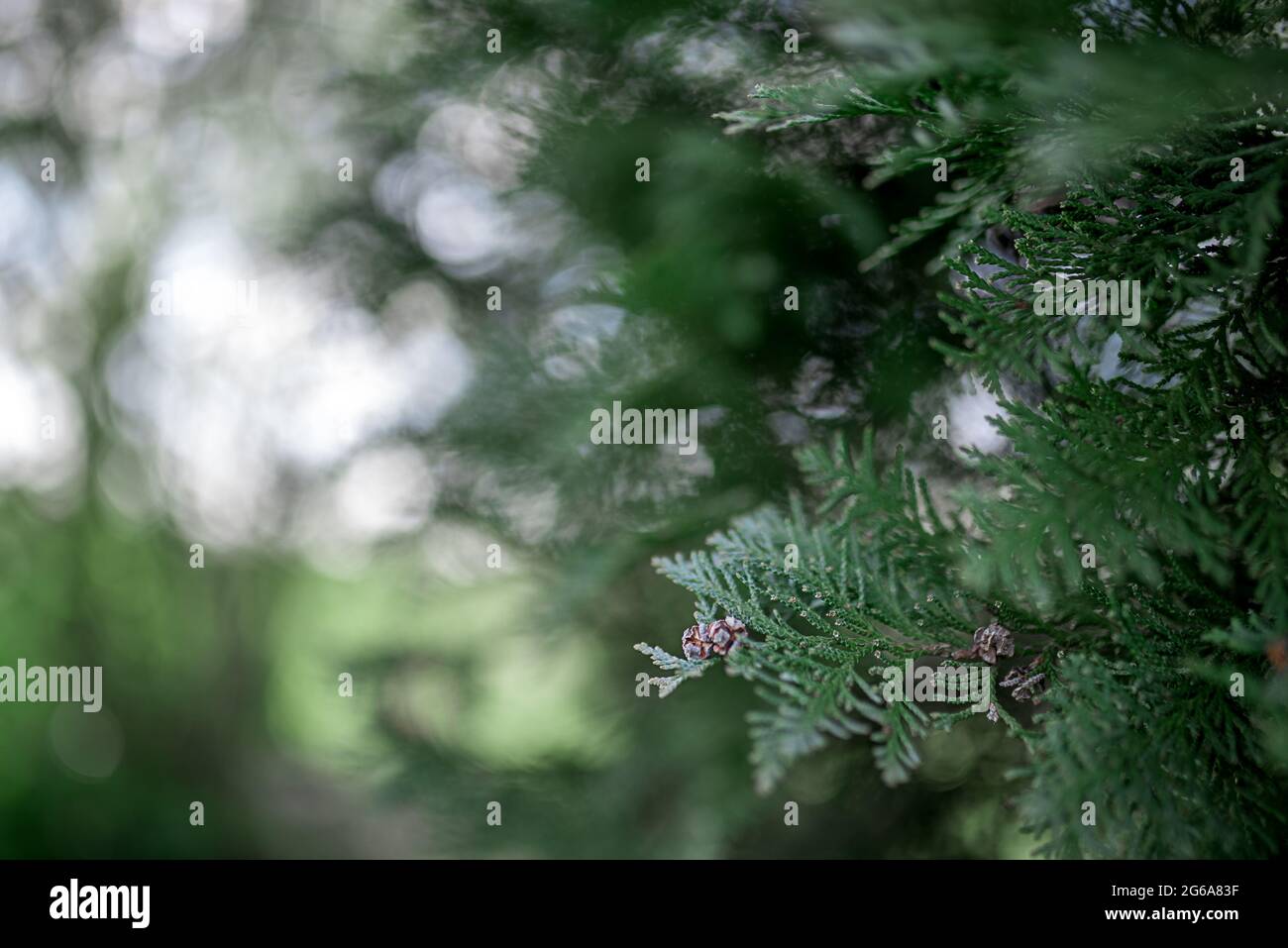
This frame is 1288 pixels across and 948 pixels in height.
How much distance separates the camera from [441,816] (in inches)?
20.8

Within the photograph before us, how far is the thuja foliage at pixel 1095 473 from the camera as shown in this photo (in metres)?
0.24

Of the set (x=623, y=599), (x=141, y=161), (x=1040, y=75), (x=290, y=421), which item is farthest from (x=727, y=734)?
(x=141, y=161)

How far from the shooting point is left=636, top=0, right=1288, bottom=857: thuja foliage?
9.4 inches

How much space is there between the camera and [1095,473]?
257mm

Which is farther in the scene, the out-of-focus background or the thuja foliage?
the out-of-focus background

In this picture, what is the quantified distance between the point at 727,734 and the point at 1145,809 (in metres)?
0.29

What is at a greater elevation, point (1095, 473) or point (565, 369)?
point (565, 369)

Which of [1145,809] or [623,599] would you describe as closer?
[1145,809]

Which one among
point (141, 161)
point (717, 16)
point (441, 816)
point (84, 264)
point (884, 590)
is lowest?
point (441, 816)

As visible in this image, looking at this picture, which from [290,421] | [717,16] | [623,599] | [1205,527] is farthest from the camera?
[290,421]

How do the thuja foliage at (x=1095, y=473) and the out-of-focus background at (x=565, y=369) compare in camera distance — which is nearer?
the thuja foliage at (x=1095, y=473)

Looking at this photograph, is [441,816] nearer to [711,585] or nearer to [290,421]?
[711,585]

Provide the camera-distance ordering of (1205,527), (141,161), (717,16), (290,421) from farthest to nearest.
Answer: (141,161)
(290,421)
(717,16)
(1205,527)

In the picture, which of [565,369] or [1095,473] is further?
[565,369]
